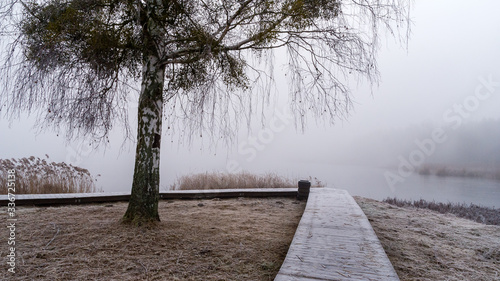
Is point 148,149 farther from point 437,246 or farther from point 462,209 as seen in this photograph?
point 462,209

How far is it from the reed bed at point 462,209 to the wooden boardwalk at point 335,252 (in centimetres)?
396

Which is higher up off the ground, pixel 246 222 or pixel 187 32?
pixel 187 32

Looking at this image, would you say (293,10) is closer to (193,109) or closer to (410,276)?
(193,109)

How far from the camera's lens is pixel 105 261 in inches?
109

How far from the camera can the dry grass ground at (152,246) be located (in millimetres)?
2541

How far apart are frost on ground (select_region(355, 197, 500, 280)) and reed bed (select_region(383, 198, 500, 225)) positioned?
5.22 ft

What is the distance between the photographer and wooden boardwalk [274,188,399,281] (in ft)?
7.27

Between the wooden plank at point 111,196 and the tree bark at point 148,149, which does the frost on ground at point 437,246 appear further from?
the tree bark at point 148,149

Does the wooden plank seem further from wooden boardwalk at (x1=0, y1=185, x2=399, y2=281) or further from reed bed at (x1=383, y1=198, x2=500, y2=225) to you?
reed bed at (x1=383, y1=198, x2=500, y2=225)

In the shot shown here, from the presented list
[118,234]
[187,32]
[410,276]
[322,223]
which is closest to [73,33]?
[187,32]

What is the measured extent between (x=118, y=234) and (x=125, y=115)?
5.17ft

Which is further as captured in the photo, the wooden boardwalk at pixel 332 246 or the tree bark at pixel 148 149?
the tree bark at pixel 148 149

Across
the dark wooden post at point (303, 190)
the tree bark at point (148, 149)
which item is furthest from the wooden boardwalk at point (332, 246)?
the tree bark at point (148, 149)

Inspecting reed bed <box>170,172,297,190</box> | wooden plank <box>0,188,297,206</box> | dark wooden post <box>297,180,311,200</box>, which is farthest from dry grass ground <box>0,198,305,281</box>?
reed bed <box>170,172,297,190</box>
